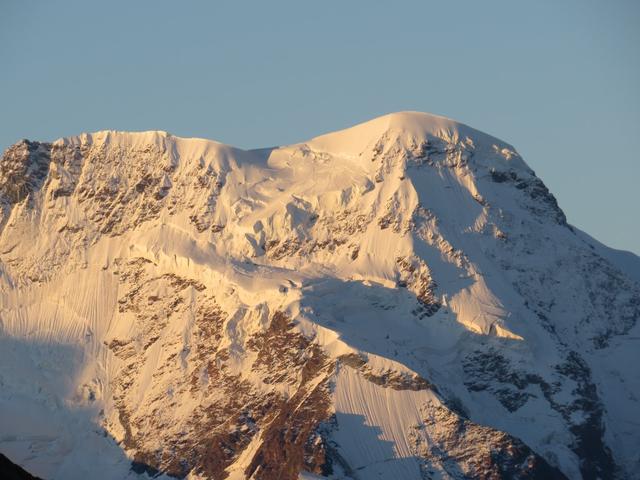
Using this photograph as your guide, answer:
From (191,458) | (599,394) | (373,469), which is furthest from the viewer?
(599,394)

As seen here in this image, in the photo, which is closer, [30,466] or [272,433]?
[272,433]

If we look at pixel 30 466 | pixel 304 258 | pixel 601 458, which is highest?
pixel 304 258

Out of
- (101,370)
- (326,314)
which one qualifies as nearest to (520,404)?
(326,314)

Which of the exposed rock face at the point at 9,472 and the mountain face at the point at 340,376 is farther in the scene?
the mountain face at the point at 340,376

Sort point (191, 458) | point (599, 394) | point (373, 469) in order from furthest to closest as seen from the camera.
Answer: point (599, 394) < point (191, 458) < point (373, 469)

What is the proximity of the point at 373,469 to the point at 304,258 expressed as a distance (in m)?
38.2

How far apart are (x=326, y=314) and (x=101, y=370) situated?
29614 millimetres

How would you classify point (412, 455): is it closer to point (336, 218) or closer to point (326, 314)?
point (326, 314)

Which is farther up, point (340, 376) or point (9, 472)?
point (340, 376)

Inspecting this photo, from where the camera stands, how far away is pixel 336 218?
652 feet

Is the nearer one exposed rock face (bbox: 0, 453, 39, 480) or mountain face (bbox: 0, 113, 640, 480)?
exposed rock face (bbox: 0, 453, 39, 480)

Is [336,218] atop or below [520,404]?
atop

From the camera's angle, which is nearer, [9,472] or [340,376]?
[9,472]

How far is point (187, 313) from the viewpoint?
195m
